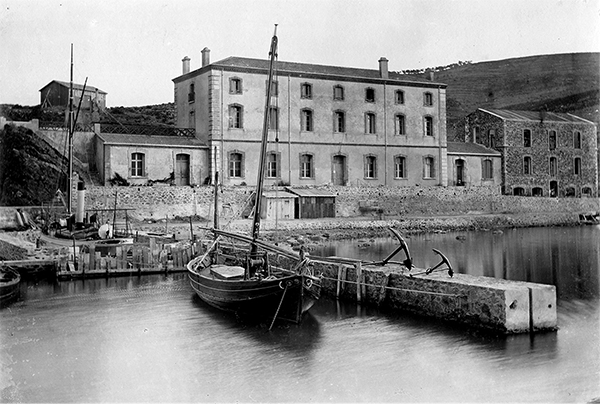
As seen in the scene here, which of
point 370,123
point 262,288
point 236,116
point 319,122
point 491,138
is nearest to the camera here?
point 262,288

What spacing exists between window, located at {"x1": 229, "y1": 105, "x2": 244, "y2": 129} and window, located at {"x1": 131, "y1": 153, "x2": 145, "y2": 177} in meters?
5.83

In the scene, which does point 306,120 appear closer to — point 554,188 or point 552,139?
point 552,139

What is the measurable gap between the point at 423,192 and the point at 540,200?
446 inches

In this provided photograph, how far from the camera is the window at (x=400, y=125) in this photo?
1730 inches

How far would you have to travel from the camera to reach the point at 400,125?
44094 millimetres

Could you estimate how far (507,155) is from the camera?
49.2 m

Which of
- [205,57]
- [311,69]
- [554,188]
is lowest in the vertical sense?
[554,188]

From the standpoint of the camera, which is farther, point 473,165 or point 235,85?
point 473,165

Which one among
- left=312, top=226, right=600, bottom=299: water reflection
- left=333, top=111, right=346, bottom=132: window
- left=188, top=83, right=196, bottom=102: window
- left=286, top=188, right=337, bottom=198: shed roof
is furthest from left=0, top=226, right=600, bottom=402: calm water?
left=333, top=111, right=346, bottom=132: window

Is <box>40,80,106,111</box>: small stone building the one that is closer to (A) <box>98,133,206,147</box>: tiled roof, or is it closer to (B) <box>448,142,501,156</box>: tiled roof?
(A) <box>98,133,206,147</box>: tiled roof

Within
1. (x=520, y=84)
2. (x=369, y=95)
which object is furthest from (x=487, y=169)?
(x=520, y=84)

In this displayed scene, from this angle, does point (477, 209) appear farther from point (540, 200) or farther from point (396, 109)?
point (396, 109)

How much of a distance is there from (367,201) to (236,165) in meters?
9.01

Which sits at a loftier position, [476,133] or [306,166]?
[476,133]
